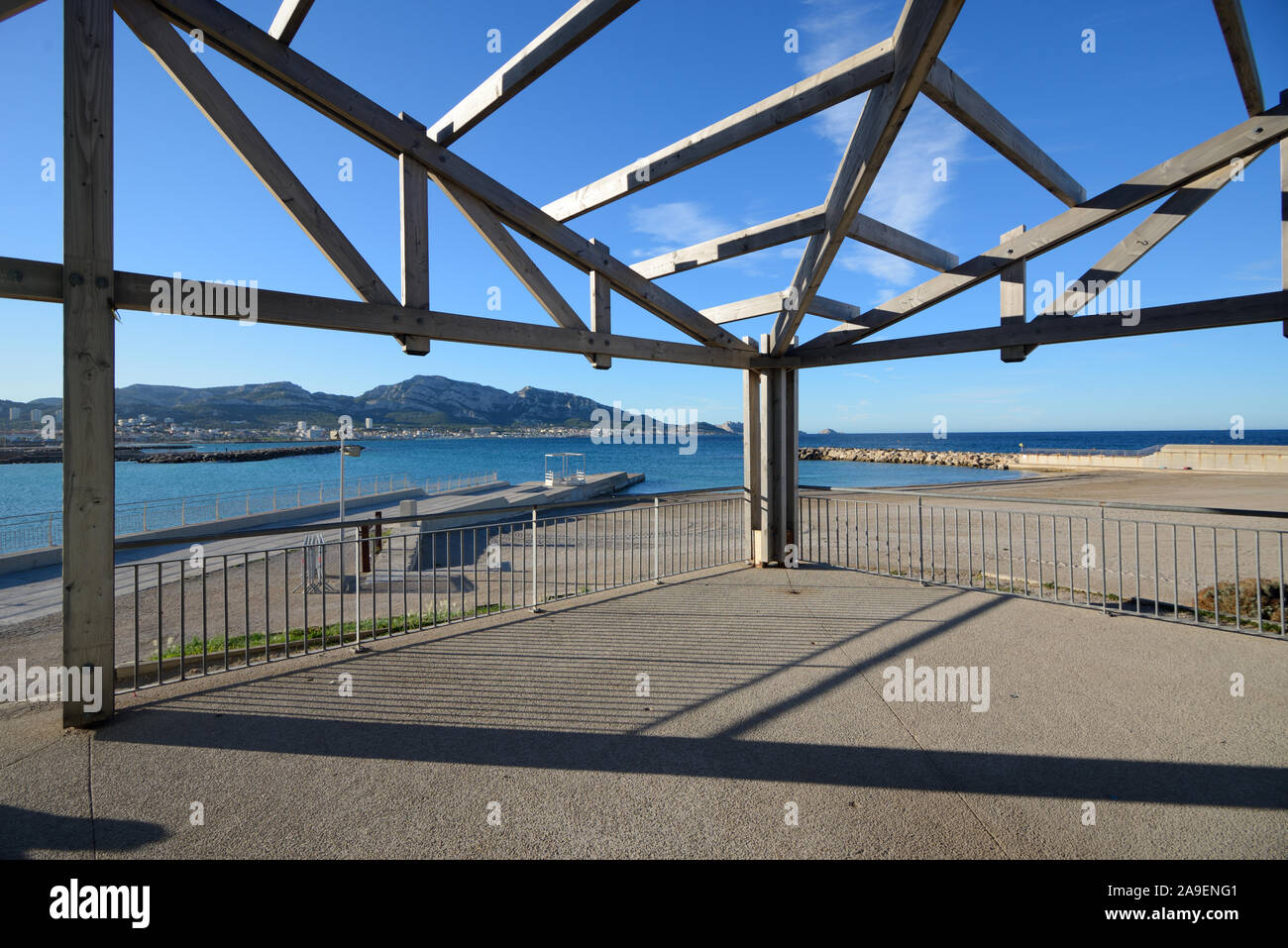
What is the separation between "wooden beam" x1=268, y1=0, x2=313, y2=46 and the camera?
348 cm

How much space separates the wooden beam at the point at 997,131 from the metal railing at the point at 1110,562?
2.47 m

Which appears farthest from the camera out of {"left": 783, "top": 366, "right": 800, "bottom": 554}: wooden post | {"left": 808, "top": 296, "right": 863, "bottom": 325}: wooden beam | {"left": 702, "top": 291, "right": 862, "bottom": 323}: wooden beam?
{"left": 783, "top": 366, "right": 800, "bottom": 554}: wooden post

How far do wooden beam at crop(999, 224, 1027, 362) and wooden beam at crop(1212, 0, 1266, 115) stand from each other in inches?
58.6

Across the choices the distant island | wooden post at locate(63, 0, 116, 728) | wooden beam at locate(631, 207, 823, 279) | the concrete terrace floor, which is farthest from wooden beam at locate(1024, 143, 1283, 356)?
the distant island

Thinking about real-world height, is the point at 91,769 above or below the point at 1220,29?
below

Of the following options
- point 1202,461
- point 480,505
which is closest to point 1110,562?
point 480,505

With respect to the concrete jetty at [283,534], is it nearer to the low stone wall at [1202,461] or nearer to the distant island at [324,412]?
the distant island at [324,412]

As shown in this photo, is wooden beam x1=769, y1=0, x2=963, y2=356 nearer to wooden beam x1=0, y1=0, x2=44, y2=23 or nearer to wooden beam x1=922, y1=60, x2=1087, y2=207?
wooden beam x1=922, y1=60, x2=1087, y2=207

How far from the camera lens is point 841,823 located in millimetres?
2365

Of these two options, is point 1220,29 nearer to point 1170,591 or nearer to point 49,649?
point 1170,591

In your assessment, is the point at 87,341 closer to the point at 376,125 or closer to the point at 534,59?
the point at 376,125

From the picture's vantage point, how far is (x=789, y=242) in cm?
513
